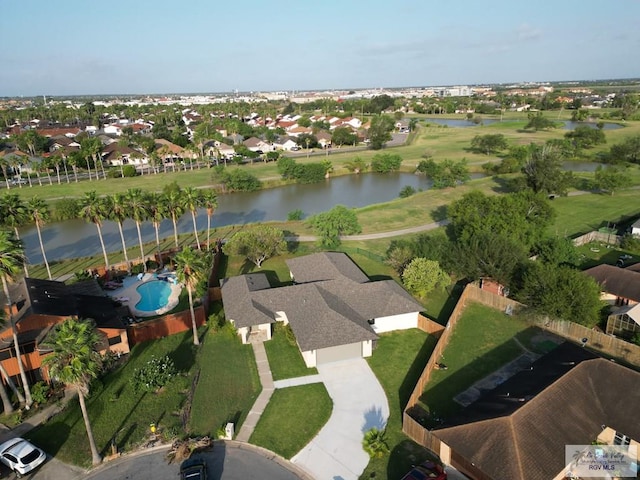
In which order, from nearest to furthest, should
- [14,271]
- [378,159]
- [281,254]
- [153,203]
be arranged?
[14,271] → [153,203] → [281,254] → [378,159]

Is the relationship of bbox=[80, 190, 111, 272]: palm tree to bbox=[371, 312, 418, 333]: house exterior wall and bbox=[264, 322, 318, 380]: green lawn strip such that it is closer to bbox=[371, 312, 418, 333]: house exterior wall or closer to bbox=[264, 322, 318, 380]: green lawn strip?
bbox=[264, 322, 318, 380]: green lawn strip

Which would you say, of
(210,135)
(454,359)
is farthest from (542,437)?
(210,135)

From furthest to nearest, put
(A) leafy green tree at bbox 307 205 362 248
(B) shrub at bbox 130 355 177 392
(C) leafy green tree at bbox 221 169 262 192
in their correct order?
1. (C) leafy green tree at bbox 221 169 262 192
2. (A) leafy green tree at bbox 307 205 362 248
3. (B) shrub at bbox 130 355 177 392

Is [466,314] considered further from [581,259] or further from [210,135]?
[210,135]

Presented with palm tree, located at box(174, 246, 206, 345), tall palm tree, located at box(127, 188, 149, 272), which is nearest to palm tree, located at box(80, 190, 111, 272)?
tall palm tree, located at box(127, 188, 149, 272)

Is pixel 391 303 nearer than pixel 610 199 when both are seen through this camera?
Yes

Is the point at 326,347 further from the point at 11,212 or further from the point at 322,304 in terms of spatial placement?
the point at 11,212
